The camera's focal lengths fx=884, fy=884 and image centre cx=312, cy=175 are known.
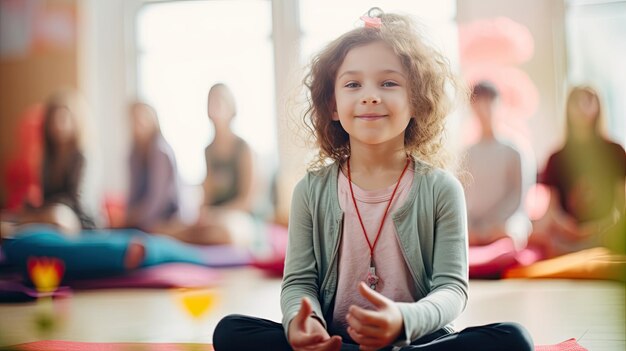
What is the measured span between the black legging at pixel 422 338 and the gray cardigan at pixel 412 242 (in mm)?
31

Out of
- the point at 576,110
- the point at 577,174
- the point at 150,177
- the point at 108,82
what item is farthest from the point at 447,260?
the point at 108,82

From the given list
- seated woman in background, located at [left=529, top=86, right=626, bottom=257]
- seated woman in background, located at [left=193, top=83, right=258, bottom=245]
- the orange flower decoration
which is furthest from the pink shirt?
seated woman in background, located at [left=193, top=83, right=258, bottom=245]

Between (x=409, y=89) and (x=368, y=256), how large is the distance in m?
0.28

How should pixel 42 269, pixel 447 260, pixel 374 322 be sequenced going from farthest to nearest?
pixel 42 269, pixel 447 260, pixel 374 322

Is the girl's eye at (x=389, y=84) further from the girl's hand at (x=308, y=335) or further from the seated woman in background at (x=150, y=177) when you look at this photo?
the seated woman in background at (x=150, y=177)

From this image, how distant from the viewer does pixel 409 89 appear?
1447mm

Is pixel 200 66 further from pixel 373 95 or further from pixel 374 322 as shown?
pixel 374 322

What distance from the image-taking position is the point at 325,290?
1.46 meters

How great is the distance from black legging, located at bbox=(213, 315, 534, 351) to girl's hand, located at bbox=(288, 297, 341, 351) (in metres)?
0.10

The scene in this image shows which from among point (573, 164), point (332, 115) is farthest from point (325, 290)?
point (573, 164)

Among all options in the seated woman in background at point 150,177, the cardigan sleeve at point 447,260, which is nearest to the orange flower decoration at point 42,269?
the seated woman in background at point 150,177

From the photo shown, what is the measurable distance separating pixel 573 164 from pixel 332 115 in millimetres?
2993

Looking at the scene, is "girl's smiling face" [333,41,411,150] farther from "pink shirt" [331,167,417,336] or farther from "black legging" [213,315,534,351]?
"black legging" [213,315,534,351]

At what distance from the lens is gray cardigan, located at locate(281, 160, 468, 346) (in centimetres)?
138
